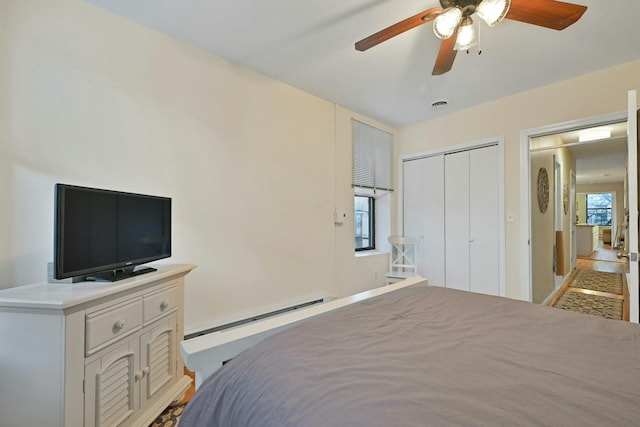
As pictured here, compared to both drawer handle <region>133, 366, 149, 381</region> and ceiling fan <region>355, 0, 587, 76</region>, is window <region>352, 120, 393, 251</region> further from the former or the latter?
drawer handle <region>133, 366, 149, 381</region>

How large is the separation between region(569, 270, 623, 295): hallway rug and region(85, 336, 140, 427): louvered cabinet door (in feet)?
19.0

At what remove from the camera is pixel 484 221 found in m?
3.24

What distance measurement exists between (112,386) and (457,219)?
348cm

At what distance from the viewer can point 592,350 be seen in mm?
905

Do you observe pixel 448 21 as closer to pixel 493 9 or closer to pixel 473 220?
pixel 493 9

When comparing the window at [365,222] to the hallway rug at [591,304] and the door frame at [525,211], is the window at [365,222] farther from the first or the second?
the hallway rug at [591,304]

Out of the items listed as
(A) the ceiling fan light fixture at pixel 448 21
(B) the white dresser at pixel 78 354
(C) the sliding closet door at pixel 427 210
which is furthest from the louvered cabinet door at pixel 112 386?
(C) the sliding closet door at pixel 427 210

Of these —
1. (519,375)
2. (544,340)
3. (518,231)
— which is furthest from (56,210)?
(518,231)

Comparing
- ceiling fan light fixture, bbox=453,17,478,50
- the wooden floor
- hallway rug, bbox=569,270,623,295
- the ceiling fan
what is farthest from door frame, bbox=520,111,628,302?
hallway rug, bbox=569,270,623,295

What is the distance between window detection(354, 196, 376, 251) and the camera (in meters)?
3.88

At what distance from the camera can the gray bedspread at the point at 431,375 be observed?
0.61 meters

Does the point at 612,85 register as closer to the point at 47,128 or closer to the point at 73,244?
the point at 73,244

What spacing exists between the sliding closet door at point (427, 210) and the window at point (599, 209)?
11.1 meters

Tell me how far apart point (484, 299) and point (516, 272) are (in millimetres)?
1937
